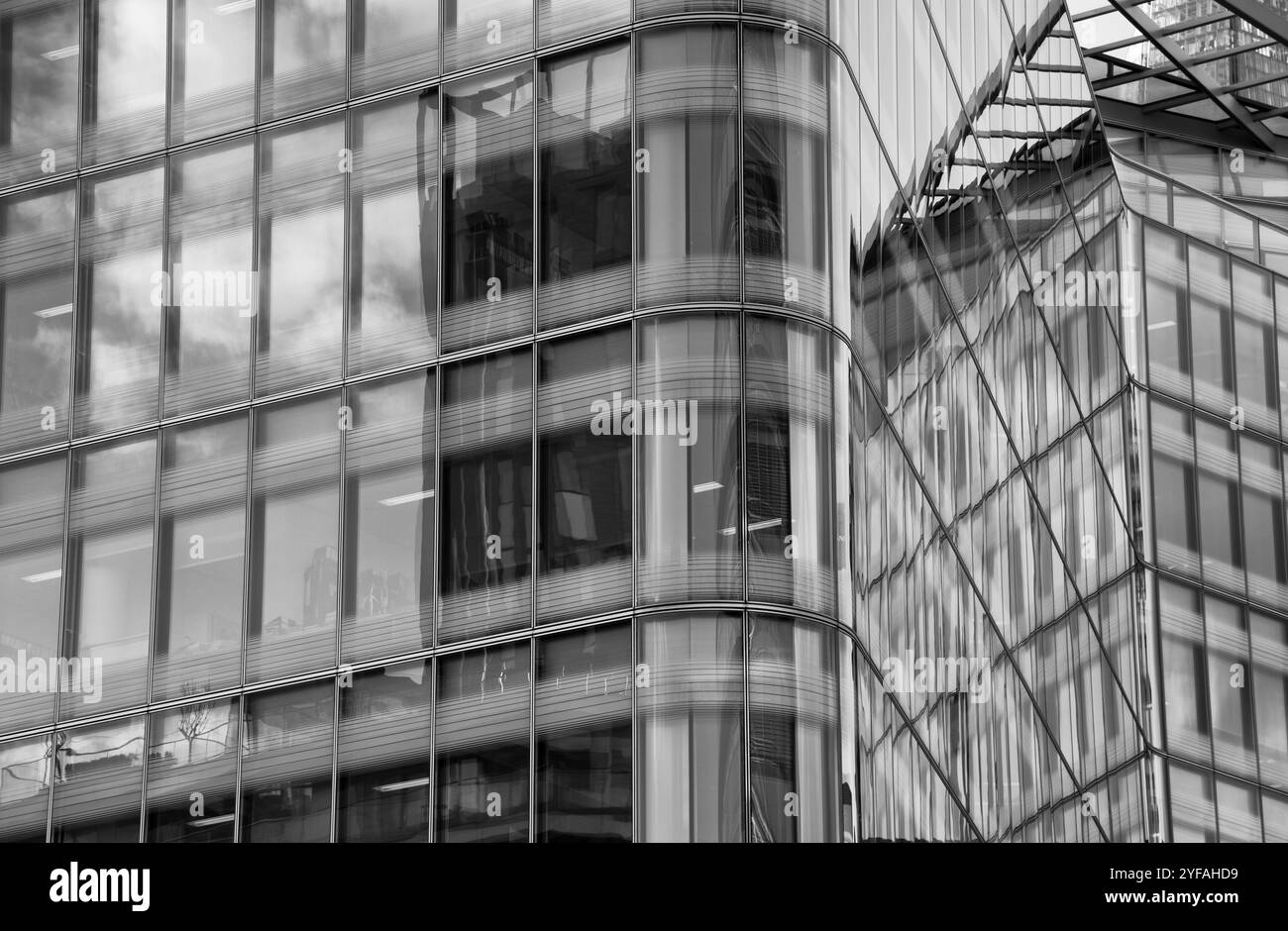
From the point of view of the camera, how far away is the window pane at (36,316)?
1111 inches

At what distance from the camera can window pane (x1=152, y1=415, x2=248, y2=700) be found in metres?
26.1

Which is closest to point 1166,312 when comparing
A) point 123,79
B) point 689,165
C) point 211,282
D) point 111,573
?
point 689,165

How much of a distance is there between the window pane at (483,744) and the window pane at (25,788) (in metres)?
6.16

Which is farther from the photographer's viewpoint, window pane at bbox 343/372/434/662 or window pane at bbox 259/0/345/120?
window pane at bbox 259/0/345/120

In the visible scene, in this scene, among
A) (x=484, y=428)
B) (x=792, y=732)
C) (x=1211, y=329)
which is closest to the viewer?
(x=792, y=732)

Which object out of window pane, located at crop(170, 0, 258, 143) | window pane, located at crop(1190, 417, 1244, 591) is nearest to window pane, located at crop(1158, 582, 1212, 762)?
window pane, located at crop(1190, 417, 1244, 591)

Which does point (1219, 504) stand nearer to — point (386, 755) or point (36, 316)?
point (386, 755)

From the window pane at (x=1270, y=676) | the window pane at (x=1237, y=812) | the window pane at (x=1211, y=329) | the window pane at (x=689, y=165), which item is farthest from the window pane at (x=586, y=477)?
the window pane at (x=1270, y=676)

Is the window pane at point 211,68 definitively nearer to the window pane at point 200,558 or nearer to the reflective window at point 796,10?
the window pane at point 200,558

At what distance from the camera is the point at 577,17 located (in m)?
25.9

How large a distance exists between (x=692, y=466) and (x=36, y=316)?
10.9 meters

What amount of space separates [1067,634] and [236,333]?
17.6 meters

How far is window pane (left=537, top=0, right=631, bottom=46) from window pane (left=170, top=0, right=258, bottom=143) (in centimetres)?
472

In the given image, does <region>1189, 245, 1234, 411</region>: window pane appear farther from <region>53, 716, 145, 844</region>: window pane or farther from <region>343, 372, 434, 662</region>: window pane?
<region>53, 716, 145, 844</region>: window pane
